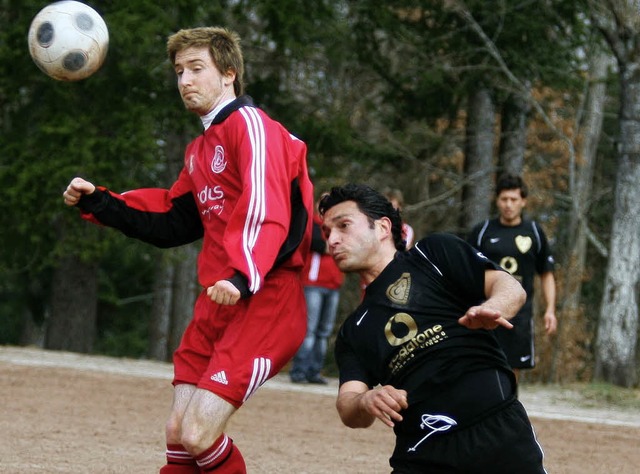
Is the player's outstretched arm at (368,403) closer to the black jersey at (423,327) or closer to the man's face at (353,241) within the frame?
the black jersey at (423,327)

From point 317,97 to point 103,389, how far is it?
10.9 metres

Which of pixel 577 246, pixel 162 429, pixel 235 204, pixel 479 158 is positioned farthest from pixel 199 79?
pixel 577 246

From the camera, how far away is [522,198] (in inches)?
333

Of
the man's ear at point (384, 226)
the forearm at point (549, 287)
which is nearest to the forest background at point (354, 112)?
the forearm at point (549, 287)

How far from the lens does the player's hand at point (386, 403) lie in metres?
3.38

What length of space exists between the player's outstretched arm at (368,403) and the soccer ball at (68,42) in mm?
2429

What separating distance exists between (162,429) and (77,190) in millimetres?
3738

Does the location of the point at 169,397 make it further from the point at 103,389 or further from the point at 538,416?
the point at 538,416

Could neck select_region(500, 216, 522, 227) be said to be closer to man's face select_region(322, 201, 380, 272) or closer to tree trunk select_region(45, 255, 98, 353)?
man's face select_region(322, 201, 380, 272)

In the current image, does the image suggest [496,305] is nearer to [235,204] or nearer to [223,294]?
[223,294]

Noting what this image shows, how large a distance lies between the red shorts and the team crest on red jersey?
50cm

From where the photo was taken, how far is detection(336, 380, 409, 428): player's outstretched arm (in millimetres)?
3387

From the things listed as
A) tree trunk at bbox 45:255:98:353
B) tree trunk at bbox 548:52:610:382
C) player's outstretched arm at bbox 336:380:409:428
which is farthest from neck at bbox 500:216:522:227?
tree trunk at bbox 45:255:98:353

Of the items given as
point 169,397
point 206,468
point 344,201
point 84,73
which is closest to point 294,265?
point 344,201
